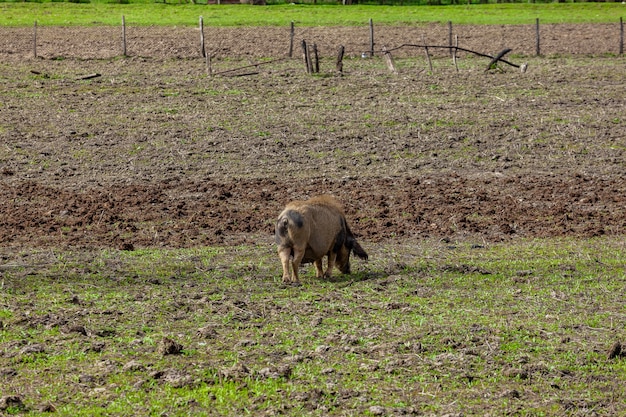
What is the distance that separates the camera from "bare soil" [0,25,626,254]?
1802 cm

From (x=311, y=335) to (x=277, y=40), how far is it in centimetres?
3707

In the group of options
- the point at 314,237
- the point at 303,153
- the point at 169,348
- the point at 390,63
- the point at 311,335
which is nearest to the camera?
the point at 169,348

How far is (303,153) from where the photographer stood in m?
23.7

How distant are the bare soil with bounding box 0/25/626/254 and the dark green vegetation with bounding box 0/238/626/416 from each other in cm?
231

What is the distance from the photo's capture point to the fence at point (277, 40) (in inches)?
1676

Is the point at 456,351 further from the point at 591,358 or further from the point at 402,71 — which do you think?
the point at 402,71

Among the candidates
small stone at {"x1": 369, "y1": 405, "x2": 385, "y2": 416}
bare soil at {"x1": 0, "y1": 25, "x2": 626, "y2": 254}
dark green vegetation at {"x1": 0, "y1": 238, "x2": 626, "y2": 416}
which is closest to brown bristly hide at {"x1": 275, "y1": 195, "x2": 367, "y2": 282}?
dark green vegetation at {"x1": 0, "y1": 238, "x2": 626, "y2": 416}

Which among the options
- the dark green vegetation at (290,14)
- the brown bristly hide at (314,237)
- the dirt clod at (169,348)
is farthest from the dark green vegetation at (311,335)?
the dark green vegetation at (290,14)

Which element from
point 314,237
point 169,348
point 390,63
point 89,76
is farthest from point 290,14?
point 169,348

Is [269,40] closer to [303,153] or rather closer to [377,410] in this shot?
[303,153]

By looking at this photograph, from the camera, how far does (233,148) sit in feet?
78.8

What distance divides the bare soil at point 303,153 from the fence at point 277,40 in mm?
6738

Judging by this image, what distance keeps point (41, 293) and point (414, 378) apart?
5319mm

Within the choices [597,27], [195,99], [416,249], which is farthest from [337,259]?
[597,27]
